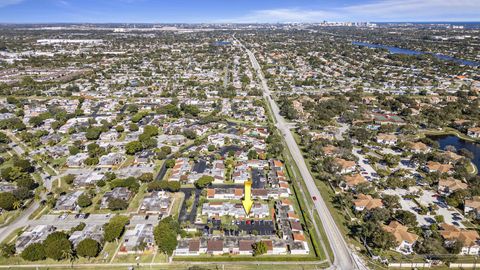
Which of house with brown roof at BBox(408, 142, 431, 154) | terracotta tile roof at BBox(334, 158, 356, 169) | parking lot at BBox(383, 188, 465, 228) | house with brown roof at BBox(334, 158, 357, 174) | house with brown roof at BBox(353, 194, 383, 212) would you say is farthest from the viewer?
house with brown roof at BBox(408, 142, 431, 154)

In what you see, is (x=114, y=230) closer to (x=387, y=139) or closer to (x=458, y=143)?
(x=387, y=139)

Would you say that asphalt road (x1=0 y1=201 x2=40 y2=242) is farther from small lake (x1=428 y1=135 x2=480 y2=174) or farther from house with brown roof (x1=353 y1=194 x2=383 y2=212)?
small lake (x1=428 y1=135 x2=480 y2=174)

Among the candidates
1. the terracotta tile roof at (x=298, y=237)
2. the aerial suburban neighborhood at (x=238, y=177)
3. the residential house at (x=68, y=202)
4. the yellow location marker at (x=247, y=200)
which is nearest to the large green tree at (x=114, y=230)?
the aerial suburban neighborhood at (x=238, y=177)

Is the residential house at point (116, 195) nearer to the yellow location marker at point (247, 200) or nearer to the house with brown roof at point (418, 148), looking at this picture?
the yellow location marker at point (247, 200)

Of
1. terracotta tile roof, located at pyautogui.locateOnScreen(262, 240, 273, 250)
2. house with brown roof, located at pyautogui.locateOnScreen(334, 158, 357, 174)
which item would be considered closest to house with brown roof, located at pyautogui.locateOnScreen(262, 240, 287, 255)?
terracotta tile roof, located at pyautogui.locateOnScreen(262, 240, 273, 250)

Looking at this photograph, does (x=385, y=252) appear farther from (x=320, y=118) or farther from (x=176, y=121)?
(x=176, y=121)

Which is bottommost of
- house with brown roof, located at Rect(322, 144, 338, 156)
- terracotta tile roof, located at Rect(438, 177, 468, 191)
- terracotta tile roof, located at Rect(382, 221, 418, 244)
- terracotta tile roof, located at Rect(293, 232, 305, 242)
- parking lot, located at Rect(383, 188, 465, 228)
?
parking lot, located at Rect(383, 188, 465, 228)
